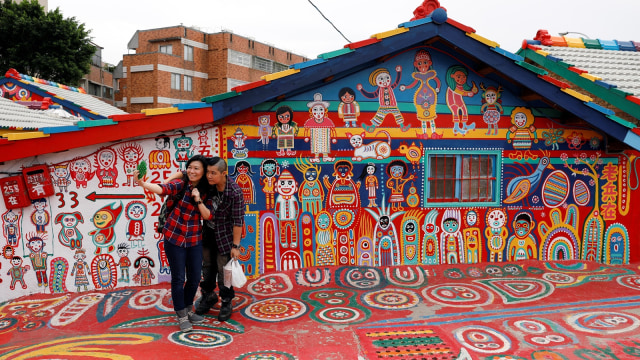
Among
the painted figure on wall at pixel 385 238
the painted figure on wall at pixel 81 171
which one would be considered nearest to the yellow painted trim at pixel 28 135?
the painted figure on wall at pixel 81 171

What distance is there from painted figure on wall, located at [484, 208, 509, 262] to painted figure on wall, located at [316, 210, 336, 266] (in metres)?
2.42

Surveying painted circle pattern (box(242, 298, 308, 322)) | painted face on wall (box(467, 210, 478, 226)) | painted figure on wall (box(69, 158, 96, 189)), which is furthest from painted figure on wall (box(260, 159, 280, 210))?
painted face on wall (box(467, 210, 478, 226))

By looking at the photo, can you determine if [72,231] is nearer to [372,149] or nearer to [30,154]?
[30,154]

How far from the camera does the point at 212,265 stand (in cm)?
468

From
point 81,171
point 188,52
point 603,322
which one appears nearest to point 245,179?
point 81,171

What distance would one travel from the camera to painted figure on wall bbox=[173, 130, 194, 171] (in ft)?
17.7

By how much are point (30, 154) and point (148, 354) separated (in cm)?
283

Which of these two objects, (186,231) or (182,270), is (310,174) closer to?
(186,231)

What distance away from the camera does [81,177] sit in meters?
5.19

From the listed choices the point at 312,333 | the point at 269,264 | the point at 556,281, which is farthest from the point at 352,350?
the point at 556,281

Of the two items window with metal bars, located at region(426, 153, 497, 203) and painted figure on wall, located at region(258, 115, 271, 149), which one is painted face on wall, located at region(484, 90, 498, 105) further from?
painted figure on wall, located at region(258, 115, 271, 149)

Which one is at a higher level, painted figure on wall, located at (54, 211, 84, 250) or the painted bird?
the painted bird

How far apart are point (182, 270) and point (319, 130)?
2709 mm

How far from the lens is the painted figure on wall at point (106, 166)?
5215 millimetres
